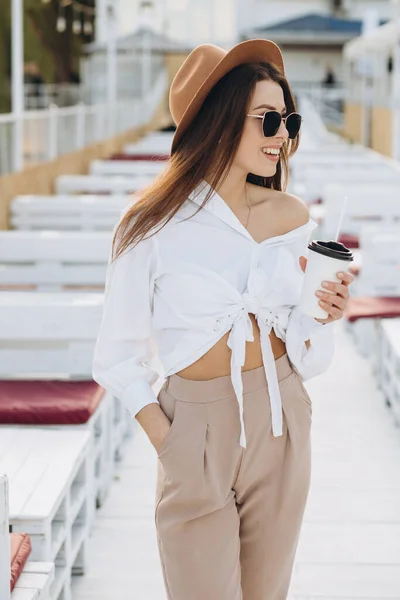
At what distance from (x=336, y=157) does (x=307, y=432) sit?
12.7m

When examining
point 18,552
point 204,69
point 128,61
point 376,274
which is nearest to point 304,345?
point 204,69

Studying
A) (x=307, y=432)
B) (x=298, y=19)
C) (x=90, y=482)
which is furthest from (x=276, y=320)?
(x=298, y=19)

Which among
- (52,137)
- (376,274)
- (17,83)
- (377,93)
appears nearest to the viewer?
(376,274)

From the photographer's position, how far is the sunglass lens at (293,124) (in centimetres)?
233

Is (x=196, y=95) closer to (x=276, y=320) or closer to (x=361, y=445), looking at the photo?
(x=276, y=320)

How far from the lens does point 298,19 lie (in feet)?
143

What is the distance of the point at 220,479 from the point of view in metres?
2.25

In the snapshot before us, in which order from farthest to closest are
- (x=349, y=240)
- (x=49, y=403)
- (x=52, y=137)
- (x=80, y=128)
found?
(x=80, y=128) < (x=52, y=137) < (x=349, y=240) < (x=49, y=403)

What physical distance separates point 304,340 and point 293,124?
460 mm

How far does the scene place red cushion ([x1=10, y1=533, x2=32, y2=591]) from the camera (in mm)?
2863

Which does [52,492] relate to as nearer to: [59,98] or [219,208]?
[219,208]

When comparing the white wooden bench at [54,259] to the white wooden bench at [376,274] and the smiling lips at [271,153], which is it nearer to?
the white wooden bench at [376,274]

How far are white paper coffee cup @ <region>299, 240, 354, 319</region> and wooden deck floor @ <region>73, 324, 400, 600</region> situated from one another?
1.73m

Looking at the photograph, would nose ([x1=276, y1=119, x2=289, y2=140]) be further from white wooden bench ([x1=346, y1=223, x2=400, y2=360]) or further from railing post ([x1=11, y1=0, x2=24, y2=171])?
railing post ([x1=11, y1=0, x2=24, y2=171])
